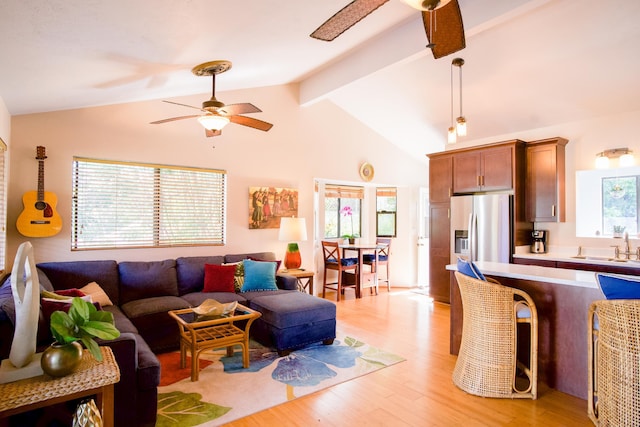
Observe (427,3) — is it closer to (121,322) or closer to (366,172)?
(121,322)

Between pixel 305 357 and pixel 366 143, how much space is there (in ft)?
13.3

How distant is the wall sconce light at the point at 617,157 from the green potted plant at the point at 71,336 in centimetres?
527

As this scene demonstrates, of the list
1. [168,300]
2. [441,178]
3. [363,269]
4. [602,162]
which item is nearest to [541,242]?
[602,162]

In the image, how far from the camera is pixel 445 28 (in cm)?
195

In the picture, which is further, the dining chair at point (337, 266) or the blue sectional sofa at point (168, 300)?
the dining chair at point (337, 266)

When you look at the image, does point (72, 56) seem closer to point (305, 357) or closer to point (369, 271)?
point (305, 357)

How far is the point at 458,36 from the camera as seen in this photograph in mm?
1981

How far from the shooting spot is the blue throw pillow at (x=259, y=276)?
423 cm

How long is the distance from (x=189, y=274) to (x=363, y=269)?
121 inches

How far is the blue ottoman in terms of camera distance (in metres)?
3.40

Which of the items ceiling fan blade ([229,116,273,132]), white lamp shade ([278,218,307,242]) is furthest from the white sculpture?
white lamp shade ([278,218,307,242])

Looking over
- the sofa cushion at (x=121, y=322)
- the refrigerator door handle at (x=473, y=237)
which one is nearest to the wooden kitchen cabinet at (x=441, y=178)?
the refrigerator door handle at (x=473, y=237)

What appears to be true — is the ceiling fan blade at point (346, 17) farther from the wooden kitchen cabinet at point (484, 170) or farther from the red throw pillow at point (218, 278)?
the wooden kitchen cabinet at point (484, 170)

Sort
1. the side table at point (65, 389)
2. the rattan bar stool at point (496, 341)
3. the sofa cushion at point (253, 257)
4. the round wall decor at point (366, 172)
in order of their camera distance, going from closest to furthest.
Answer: the side table at point (65, 389), the rattan bar stool at point (496, 341), the sofa cushion at point (253, 257), the round wall decor at point (366, 172)
